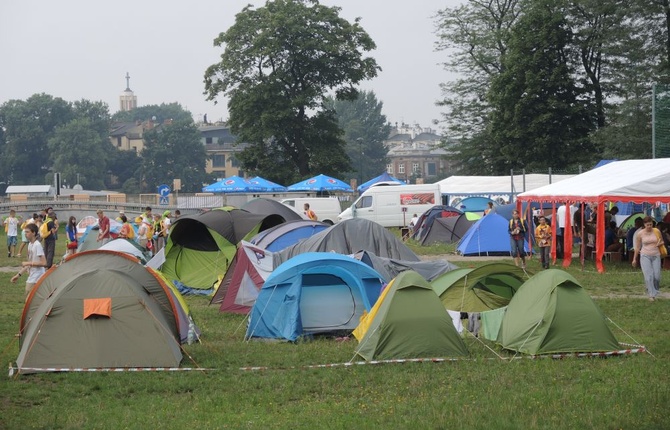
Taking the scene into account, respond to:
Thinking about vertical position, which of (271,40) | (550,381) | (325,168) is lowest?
(550,381)

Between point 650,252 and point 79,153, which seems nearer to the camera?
point 650,252

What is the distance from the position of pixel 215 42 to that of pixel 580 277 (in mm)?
44088

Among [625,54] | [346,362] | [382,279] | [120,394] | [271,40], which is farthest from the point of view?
[271,40]

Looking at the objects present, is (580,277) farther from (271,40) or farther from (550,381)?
(271,40)

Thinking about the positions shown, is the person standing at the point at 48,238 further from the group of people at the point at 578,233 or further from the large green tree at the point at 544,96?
the large green tree at the point at 544,96

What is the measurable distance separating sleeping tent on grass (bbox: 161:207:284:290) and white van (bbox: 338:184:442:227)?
2200 cm

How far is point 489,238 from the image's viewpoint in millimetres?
31672

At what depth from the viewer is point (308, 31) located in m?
60.6

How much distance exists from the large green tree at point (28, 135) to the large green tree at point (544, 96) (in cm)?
8688

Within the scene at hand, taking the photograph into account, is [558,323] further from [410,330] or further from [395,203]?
[395,203]

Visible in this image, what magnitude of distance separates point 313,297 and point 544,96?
41673 millimetres

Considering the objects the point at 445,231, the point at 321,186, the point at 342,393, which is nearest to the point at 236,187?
the point at 321,186

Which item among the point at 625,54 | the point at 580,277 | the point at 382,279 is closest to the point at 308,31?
the point at 625,54

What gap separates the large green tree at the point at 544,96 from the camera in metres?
53.6
